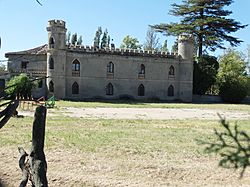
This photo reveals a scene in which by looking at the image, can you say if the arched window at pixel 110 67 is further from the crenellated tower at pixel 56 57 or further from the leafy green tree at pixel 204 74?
the leafy green tree at pixel 204 74

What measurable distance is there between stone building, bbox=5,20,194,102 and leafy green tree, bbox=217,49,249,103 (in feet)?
14.8

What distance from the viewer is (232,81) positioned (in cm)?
4616

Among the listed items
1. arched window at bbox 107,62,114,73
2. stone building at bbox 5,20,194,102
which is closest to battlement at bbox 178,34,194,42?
stone building at bbox 5,20,194,102

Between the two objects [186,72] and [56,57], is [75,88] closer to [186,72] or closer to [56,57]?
[56,57]

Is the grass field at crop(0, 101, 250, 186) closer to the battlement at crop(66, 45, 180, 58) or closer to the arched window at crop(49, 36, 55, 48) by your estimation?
the arched window at crop(49, 36, 55, 48)

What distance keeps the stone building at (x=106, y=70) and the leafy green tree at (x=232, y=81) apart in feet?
14.8

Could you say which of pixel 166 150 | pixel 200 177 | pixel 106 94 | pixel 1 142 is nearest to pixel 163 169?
pixel 200 177

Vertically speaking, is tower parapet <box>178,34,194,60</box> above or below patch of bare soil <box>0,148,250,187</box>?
above

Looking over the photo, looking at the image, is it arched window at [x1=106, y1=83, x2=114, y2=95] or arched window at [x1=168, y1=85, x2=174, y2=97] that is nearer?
arched window at [x1=106, y1=83, x2=114, y2=95]

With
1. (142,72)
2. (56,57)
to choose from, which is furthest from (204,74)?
(56,57)

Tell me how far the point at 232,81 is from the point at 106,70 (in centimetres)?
1602

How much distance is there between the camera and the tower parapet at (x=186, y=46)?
44.6 metres

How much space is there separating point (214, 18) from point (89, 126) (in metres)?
33.4

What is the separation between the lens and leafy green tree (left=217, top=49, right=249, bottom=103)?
4531 cm
